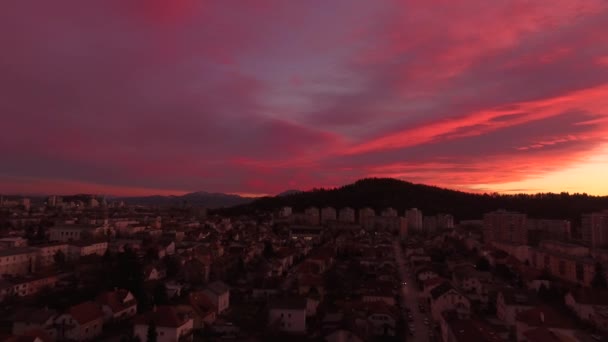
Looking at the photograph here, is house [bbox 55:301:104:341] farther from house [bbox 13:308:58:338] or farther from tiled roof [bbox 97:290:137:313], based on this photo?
tiled roof [bbox 97:290:137:313]

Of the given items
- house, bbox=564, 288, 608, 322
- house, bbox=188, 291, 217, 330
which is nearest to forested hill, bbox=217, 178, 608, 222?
house, bbox=564, 288, 608, 322

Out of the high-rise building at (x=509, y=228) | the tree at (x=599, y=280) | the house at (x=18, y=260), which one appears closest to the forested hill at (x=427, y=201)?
the high-rise building at (x=509, y=228)

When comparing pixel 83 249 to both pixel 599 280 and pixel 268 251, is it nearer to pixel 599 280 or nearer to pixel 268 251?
pixel 268 251

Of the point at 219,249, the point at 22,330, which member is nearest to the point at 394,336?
the point at 22,330

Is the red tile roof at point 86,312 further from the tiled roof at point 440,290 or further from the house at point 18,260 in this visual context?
the tiled roof at point 440,290

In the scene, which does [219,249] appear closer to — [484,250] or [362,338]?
[362,338]

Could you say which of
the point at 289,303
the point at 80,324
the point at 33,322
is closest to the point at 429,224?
the point at 289,303
